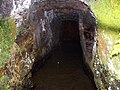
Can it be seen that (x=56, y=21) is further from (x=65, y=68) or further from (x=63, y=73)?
(x=63, y=73)

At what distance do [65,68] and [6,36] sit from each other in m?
4.59

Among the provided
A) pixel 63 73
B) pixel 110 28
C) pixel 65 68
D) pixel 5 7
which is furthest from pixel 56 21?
pixel 110 28

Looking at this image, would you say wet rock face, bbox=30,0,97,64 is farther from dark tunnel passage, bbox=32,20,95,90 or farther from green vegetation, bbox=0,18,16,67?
green vegetation, bbox=0,18,16,67

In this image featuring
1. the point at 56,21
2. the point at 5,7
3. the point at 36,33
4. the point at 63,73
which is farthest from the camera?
the point at 56,21

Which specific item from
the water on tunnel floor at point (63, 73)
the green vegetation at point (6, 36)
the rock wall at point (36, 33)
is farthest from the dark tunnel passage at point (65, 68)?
the green vegetation at point (6, 36)

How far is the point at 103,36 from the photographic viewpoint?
10.0m

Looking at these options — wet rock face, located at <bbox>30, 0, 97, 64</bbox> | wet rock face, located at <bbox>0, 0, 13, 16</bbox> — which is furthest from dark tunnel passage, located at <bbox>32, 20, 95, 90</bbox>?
wet rock face, located at <bbox>0, 0, 13, 16</bbox>

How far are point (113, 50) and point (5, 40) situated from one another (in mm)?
4047

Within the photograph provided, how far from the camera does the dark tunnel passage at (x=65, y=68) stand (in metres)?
12.8

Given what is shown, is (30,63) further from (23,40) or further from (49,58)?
(49,58)

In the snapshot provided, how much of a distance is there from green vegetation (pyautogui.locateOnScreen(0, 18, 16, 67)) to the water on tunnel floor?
9.84 feet

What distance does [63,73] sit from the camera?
1366cm

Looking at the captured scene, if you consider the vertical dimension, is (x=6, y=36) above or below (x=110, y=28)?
below

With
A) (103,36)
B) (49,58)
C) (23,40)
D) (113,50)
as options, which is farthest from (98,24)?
(49,58)
